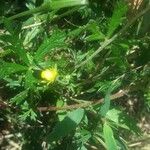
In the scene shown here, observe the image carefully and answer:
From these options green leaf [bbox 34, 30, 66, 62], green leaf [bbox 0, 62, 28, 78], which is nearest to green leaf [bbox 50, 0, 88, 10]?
green leaf [bbox 34, 30, 66, 62]

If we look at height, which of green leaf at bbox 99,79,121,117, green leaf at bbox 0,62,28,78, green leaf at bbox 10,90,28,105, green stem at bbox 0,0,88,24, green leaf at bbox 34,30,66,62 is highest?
green stem at bbox 0,0,88,24

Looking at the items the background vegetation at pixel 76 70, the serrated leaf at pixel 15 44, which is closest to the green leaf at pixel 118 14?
the background vegetation at pixel 76 70

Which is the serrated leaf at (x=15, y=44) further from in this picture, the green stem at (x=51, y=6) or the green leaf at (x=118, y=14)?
the green leaf at (x=118, y=14)

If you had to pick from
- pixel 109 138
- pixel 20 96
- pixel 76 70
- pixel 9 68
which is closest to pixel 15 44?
pixel 9 68

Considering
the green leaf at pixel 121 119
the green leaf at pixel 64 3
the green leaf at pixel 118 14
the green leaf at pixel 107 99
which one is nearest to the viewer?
the green leaf at pixel 118 14

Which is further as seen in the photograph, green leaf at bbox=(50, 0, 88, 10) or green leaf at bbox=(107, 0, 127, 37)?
green leaf at bbox=(50, 0, 88, 10)

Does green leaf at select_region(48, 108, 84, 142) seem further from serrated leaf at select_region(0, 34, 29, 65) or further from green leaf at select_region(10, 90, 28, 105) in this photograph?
serrated leaf at select_region(0, 34, 29, 65)

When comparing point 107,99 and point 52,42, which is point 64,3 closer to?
point 52,42
